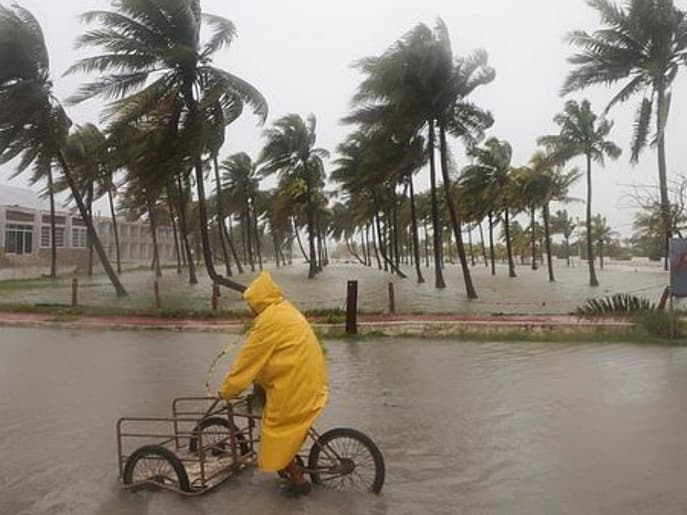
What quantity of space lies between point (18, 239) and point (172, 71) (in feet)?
119

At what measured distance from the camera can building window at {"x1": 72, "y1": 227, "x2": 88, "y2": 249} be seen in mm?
62531

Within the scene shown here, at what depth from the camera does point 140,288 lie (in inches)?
1308

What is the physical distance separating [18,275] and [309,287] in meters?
18.8

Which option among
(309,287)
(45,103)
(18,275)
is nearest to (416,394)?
(45,103)

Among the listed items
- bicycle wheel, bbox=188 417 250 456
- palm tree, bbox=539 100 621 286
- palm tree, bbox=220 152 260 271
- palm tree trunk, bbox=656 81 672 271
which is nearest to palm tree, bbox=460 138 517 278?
palm tree, bbox=539 100 621 286

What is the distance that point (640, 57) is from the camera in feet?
79.8

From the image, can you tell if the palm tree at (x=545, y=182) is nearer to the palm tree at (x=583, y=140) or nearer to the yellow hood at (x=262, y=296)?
the palm tree at (x=583, y=140)

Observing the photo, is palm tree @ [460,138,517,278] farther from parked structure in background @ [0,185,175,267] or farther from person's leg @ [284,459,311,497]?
person's leg @ [284,459,311,497]

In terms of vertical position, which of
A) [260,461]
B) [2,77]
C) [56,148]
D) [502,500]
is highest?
[2,77]

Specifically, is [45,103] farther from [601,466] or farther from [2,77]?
[601,466]

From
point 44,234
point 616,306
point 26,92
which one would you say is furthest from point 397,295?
point 44,234

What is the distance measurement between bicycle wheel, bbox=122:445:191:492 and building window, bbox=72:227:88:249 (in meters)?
60.0

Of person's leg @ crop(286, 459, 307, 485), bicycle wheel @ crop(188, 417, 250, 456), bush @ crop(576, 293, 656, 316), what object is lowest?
person's leg @ crop(286, 459, 307, 485)

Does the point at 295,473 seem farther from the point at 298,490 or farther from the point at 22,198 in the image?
the point at 22,198
